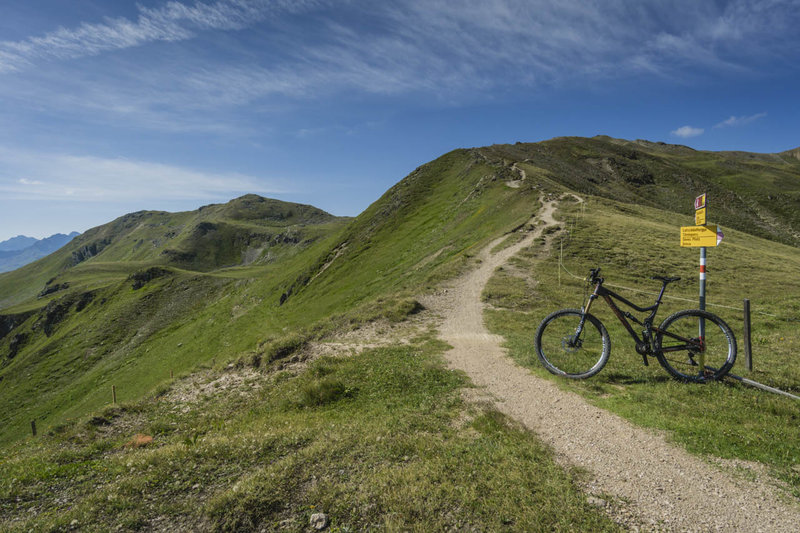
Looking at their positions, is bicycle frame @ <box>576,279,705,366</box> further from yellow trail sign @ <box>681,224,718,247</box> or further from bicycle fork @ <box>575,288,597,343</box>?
yellow trail sign @ <box>681,224,718,247</box>

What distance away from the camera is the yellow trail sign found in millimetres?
11078

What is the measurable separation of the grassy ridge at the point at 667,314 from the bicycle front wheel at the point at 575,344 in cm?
41

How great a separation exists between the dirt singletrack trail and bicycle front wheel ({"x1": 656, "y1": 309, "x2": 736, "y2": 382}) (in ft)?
10.1

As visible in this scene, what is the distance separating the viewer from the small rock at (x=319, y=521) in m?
5.60

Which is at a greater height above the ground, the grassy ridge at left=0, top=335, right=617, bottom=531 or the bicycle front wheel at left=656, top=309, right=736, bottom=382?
the bicycle front wheel at left=656, top=309, right=736, bottom=382

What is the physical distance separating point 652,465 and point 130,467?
10.5 meters

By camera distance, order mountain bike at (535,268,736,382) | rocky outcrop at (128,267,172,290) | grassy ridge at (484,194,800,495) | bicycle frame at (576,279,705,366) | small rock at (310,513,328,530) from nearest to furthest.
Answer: small rock at (310,513,328,530) → grassy ridge at (484,194,800,495) → mountain bike at (535,268,736,382) → bicycle frame at (576,279,705,366) → rocky outcrop at (128,267,172,290)

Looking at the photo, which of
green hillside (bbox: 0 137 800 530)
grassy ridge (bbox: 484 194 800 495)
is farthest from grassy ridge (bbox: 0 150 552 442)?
grassy ridge (bbox: 484 194 800 495)

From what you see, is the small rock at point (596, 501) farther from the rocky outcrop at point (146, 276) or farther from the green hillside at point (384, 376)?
the rocky outcrop at point (146, 276)

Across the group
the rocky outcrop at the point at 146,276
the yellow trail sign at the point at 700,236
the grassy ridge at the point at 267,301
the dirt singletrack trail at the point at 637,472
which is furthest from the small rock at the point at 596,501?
the rocky outcrop at the point at 146,276

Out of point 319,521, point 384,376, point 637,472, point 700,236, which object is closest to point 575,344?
point 637,472

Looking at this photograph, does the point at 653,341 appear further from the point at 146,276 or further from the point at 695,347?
the point at 146,276

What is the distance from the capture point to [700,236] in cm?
1136

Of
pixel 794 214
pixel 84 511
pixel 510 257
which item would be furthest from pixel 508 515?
pixel 794 214
